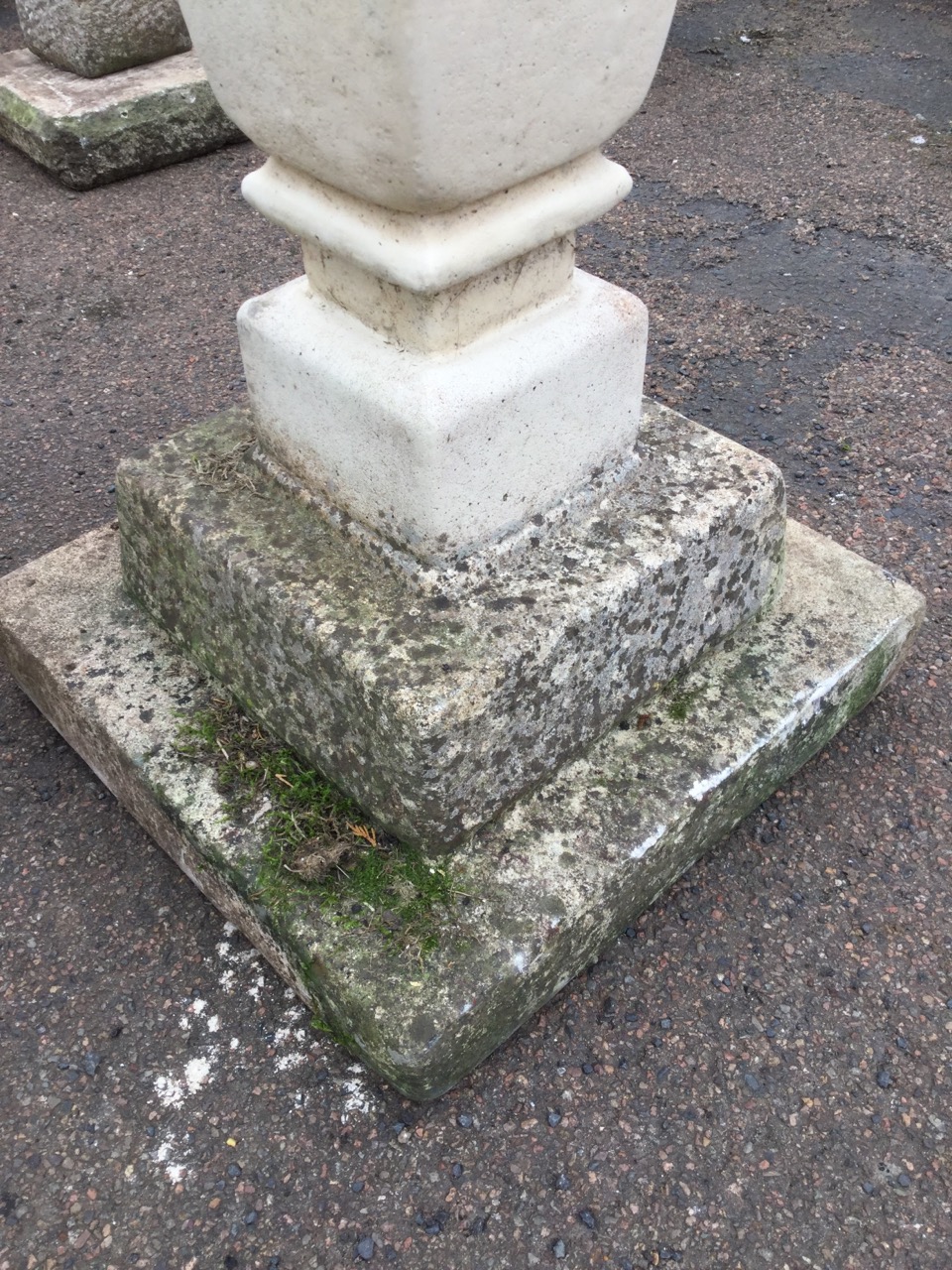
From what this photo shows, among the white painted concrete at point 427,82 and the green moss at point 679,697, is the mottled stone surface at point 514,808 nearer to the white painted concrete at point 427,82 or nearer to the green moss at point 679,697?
the green moss at point 679,697

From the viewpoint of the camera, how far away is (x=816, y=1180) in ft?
5.63

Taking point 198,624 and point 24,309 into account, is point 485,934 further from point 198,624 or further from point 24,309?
point 24,309

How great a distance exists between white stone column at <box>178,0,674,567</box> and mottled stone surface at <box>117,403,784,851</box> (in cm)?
9

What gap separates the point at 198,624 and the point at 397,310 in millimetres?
710

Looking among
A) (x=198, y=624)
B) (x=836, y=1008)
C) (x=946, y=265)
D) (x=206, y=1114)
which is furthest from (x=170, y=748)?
(x=946, y=265)

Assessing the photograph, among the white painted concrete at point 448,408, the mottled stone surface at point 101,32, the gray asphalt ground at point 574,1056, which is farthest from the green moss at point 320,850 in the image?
the mottled stone surface at point 101,32

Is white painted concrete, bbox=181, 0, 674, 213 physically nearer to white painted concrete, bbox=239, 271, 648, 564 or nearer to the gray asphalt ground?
white painted concrete, bbox=239, 271, 648, 564

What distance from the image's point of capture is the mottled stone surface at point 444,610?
1.74 metres

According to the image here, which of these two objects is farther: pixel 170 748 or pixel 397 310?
pixel 170 748

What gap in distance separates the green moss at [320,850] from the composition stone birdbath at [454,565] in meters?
0.02

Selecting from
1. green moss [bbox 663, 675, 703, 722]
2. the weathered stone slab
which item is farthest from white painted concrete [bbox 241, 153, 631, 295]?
the weathered stone slab

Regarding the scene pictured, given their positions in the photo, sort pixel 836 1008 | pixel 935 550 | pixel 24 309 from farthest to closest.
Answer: pixel 24 309, pixel 935 550, pixel 836 1008

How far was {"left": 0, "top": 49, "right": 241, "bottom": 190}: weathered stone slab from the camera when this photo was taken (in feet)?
14.2

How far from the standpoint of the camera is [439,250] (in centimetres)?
157
